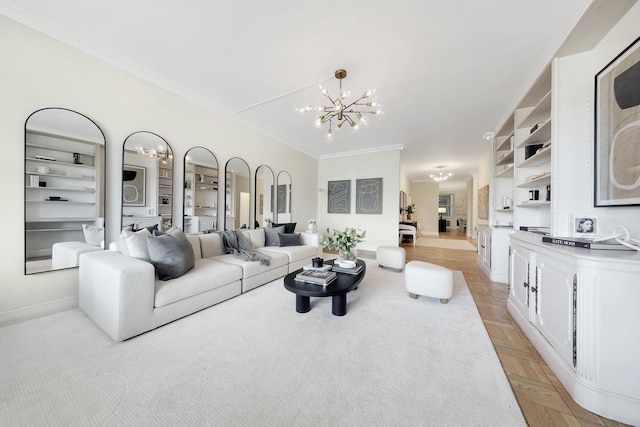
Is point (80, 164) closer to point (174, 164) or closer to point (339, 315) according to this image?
point (174, 164)

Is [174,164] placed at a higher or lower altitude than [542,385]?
higher

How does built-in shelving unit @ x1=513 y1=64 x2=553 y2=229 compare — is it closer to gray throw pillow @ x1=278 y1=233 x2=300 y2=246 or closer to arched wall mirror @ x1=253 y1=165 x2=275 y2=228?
gray throw pillow @ x1=278 y1=233 x2=300 y2=246

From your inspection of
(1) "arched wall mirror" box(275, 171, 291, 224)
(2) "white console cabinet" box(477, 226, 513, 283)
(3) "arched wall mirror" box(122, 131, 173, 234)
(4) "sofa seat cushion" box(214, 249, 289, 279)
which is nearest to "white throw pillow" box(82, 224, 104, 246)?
(3) "arched wall mirror" box(122, 131, 173, 234)

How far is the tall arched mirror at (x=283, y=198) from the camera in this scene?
509cm

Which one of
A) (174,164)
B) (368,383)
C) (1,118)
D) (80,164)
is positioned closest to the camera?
(368,383)

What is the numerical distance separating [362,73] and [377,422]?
10.6 feet

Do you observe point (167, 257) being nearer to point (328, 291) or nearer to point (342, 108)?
point (328, 291)

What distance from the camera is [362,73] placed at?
265cm

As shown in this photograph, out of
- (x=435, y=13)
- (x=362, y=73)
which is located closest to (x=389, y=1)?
(x=435, y=13)

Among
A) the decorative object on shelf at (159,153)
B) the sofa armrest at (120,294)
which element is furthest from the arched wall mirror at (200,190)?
the sofa armrest at (120,294)

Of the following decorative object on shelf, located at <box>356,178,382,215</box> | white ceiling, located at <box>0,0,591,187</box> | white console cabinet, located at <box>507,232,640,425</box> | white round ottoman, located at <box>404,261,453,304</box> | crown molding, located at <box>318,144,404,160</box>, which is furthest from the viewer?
decorative object on shelf, located at <box>356,178,382,215</box>

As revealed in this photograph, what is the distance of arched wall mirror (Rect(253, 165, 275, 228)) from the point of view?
447 cm

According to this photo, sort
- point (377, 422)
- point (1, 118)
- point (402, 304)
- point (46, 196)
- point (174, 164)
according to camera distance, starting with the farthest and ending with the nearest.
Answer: point (174, 164)
point (402, 304)
point (46, 196)
point (1, 118)
point (377, 422)

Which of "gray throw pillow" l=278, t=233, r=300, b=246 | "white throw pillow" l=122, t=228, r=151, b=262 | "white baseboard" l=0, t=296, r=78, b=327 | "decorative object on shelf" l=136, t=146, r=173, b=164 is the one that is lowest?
"white baseboard" l=0, t=296, r=78, b=327
